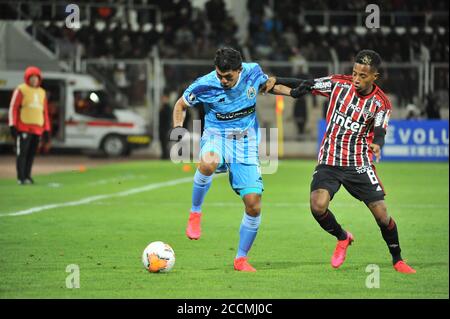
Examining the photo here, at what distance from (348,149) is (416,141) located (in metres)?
20.7

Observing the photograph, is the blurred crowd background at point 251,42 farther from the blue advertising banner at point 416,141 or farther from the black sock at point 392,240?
the black sock at point 392,240

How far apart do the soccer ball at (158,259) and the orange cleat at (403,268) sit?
7.15 feet

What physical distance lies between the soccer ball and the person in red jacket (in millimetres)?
11055

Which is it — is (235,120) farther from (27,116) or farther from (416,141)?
(416,141)

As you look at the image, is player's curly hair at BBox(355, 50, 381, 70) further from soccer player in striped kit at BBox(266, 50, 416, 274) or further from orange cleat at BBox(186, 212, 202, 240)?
orange cleat at BBox(186, 212, 202, 240)

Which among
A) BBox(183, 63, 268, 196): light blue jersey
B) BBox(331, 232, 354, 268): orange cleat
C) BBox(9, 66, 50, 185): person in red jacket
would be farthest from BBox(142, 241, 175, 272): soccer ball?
BBox(9, 66, 50, 185): person in red jacket

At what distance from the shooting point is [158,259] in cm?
947

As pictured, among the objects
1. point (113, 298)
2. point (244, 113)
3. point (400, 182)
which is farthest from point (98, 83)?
point (113, 298)

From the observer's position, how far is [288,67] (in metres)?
32.2

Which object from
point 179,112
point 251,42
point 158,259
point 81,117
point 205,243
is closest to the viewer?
point 158,259

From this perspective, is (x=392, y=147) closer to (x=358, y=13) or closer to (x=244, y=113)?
(x=358, y=13)

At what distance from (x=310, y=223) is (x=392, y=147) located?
53.3 ft

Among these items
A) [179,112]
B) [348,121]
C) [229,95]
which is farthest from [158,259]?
[348,121]

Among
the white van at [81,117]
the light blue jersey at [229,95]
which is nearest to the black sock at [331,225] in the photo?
the light blue jersey at [229,95]
